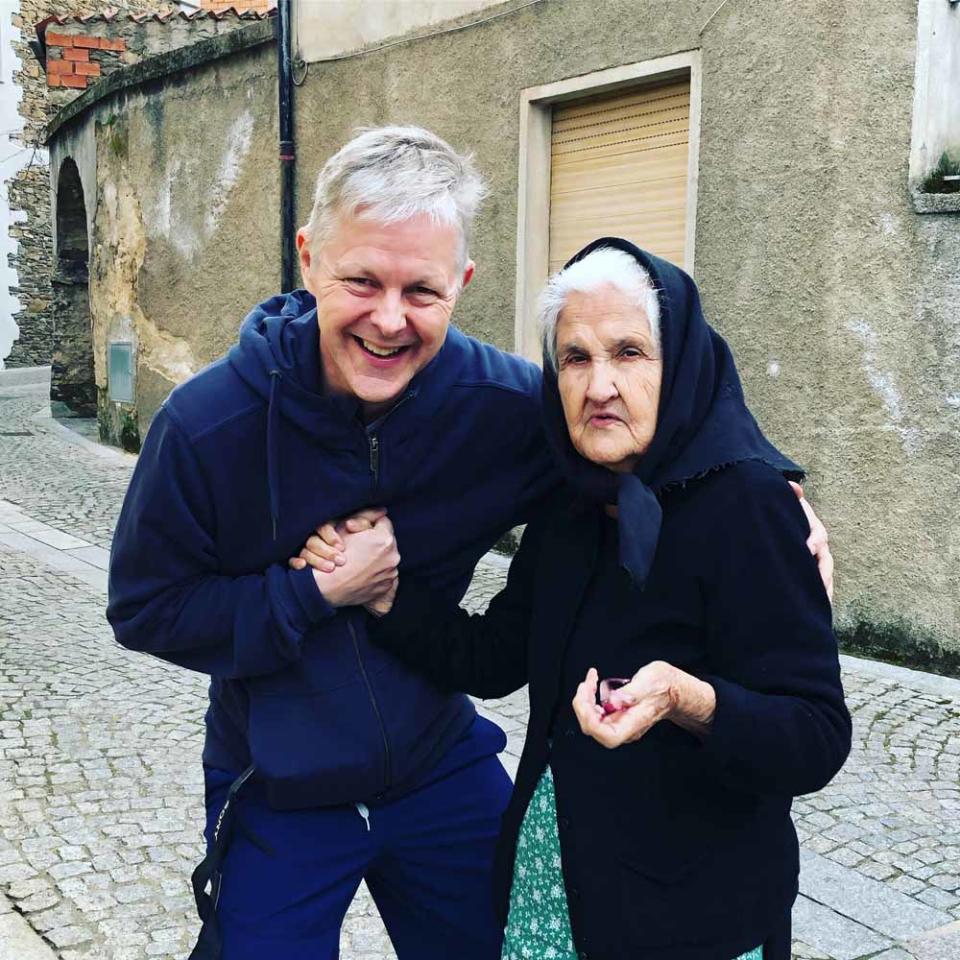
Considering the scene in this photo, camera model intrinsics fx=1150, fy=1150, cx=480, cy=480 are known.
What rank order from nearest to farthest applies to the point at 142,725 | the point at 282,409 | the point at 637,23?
the point at 282,409
the point at 142,725
the point at 637,23

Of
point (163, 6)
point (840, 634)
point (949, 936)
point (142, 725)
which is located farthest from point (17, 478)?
point (163, 6)

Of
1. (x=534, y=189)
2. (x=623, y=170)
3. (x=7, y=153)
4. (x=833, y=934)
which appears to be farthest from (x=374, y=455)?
(x=7, y=153)

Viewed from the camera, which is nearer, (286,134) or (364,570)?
(364,570)

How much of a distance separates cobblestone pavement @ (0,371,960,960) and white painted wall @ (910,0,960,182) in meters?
2.40

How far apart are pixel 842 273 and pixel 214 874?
462 centimetres

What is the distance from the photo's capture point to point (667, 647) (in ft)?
5.32

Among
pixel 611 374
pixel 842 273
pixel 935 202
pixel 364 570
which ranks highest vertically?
pixel 935 202

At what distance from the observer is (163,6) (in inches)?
911

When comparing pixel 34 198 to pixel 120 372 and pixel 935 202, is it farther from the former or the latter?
pixel 935 202

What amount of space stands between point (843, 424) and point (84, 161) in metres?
10.8

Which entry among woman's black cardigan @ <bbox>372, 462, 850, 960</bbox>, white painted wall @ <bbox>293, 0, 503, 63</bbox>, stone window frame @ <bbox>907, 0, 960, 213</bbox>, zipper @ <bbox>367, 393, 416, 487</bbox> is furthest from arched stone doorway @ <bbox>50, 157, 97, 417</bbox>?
woman's black cardigan @ <bbox>372, 462, 850, 960</bbox>

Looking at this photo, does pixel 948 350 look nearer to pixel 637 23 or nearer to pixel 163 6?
pixel 637 23

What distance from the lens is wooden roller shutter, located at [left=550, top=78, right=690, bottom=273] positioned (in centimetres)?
663

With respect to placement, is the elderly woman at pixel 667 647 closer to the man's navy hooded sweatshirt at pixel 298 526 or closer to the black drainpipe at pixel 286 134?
the man's navy hooded sweatshirt at pixel 298 526
